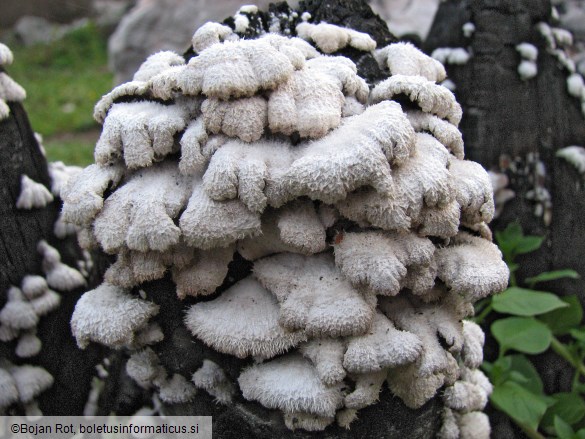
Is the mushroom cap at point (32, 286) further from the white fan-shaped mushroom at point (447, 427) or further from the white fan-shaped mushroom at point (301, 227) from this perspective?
the white fan-shaped mushroom at point (447, 427)

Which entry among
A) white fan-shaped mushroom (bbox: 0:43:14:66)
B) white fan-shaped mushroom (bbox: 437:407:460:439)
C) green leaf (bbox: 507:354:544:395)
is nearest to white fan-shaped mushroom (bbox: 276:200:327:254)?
white fan-shaped mushroom (bbox: 437:407:460:439)

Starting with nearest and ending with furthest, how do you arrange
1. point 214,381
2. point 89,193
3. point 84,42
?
point 89,193, point 214,381, point 84,42

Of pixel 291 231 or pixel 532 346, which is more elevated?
pixel 291 231

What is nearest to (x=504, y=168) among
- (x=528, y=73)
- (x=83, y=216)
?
(x=528, y=73)

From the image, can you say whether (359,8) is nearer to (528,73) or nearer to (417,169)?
(417,169)

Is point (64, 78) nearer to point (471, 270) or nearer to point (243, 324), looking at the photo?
point (243, 324)

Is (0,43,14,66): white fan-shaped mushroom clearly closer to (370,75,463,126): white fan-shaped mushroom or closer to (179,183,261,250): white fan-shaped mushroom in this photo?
(179,183,261,250): white fan-shaped mushroom

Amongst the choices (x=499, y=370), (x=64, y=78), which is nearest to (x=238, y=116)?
(x=499, y=370)
